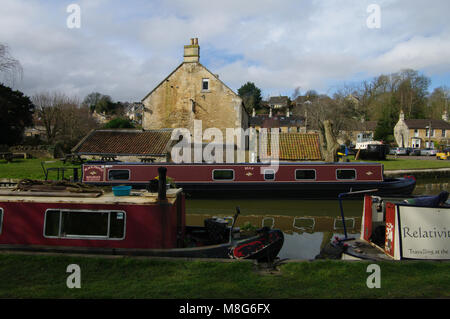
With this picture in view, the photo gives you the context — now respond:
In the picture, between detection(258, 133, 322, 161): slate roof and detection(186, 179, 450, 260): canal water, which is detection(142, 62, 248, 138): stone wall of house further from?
detection(186, 179, 450, 260): canal water

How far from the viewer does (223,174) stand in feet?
50.0

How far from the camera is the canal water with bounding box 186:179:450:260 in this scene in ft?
32.6

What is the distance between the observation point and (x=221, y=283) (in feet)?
16.3

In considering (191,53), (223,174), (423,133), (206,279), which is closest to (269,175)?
(223,174)

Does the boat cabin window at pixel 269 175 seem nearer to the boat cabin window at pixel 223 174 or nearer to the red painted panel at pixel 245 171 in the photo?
the red painted panel at pixel 245 171

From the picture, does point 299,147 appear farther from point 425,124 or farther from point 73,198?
point 425,124

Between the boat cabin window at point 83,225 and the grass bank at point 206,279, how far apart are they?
0.72 metres

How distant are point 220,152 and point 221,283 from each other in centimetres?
1927

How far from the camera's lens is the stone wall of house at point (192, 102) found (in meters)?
24.6

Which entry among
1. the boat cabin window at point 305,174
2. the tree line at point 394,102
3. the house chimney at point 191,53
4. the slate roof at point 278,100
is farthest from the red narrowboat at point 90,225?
the slate roof at point 278,100

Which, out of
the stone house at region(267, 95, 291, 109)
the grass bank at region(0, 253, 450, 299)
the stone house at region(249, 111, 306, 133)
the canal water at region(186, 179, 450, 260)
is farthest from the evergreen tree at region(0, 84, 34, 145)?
the stone house at region(267, 95, 291, 109)

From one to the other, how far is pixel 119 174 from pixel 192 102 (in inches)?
427

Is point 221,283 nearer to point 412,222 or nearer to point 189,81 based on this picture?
point 412,222
